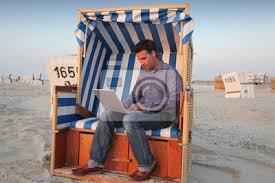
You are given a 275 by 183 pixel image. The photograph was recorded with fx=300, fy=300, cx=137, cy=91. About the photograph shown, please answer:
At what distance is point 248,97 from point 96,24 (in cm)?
1270

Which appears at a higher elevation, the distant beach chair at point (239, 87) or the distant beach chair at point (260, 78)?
the distant beach chair at point (260, 78)

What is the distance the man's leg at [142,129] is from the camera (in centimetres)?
309

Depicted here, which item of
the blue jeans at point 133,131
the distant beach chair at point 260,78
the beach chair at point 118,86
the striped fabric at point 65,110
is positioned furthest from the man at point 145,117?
the distant beach chair at point 260,78

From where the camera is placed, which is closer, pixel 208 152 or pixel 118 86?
pixel 118 86

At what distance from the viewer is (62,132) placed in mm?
3551

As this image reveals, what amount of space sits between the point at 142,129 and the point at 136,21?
1299 mm

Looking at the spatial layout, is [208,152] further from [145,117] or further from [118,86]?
[145,117]

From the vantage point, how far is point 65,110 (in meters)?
3.57

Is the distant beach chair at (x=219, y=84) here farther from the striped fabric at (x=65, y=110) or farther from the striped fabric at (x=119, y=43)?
the striped fabric at (x=65, y=110)

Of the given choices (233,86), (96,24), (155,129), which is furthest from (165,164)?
(233,86)

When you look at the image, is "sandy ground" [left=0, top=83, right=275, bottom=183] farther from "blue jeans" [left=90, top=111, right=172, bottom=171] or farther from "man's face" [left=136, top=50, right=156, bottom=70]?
"man's face" [left=136, top=50, right=156, bottom=70]

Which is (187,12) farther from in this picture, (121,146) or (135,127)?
(121,146)

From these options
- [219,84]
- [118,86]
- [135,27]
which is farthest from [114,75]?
[219,84]

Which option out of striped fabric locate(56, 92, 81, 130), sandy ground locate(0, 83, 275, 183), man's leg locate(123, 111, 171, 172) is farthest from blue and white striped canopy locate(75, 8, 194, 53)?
sandy ground locate(0, 83, 275, 183)
